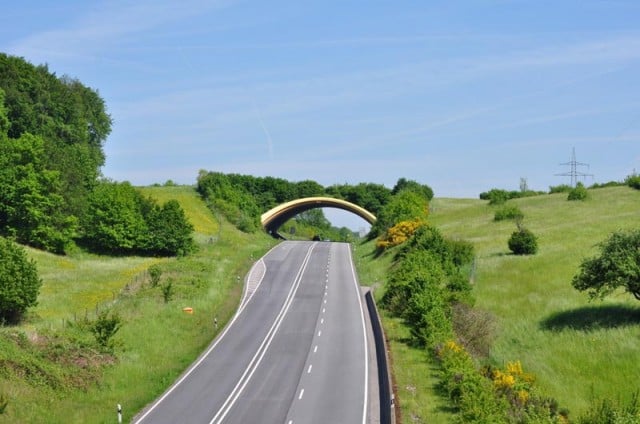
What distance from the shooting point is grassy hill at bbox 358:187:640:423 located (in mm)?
31328

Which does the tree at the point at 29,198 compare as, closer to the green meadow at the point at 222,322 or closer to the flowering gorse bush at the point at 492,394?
the green meadow at the point at 222,322

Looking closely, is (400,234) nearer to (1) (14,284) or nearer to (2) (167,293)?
(2) (167,293)

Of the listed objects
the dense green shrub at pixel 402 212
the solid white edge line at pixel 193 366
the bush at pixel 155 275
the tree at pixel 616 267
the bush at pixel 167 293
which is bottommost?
the solid white edge line at pixel 193 366

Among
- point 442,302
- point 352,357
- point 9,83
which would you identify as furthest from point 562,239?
point 9,83

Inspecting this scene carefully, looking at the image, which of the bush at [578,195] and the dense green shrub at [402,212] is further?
the bush at [578,195]

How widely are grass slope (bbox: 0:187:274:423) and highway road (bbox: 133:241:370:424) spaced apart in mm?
1359

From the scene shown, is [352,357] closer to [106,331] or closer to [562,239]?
[106,331]

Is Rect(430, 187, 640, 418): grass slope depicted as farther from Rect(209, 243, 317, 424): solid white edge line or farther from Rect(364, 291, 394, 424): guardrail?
Rect(209, 243, 317, 424): solid white edge line

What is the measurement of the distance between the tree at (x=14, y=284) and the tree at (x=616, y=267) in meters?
31.5

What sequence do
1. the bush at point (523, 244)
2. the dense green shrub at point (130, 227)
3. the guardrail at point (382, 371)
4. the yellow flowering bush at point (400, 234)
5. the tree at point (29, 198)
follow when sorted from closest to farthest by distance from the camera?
the guardrail at point (382, 371)
the bush at point (523, 244)
the tree at point (29, 198)
the dense green shrub at point (130, 227)
the yellow flowering bush at point (400, 234)

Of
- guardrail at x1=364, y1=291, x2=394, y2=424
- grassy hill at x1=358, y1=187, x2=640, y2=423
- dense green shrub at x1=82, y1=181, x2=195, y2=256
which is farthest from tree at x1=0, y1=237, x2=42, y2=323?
dense green shrub at x1=82, y1=181, x2=195, y2=256

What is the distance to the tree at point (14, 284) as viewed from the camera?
4328cm

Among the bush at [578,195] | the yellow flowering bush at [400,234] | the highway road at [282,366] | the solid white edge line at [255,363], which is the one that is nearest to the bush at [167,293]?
the highway road at [282,366]

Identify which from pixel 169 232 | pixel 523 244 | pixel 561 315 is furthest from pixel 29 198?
pixel 561 315
